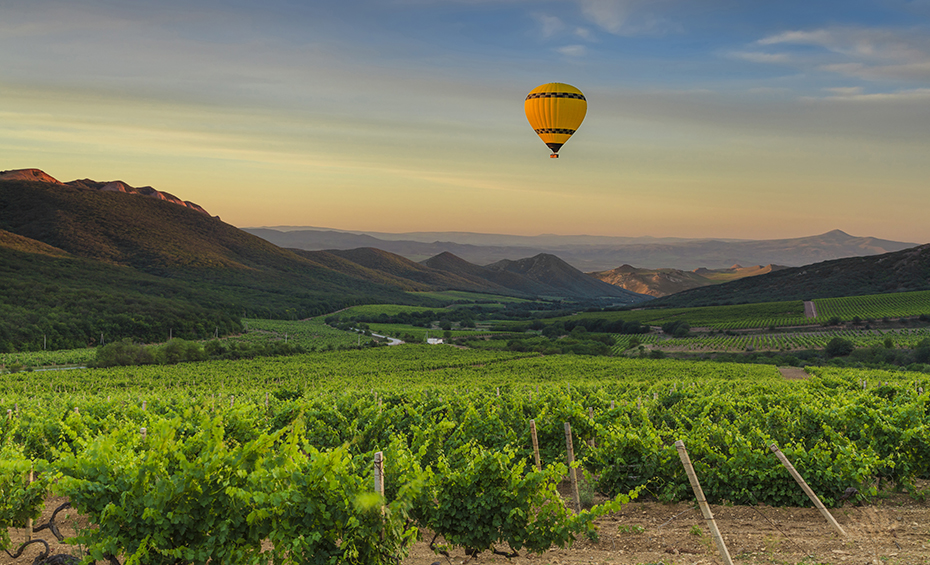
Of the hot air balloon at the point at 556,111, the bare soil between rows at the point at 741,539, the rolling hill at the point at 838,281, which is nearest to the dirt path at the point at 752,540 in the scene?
the bare soil between rows at the point at 741,539

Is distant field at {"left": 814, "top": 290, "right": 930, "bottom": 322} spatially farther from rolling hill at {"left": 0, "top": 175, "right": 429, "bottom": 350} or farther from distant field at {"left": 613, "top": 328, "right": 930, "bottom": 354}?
rolling hill at {"left": 0, "top": 175, "right": 429, "bottom": 350}

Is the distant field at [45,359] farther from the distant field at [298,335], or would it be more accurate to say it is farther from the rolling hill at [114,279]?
the distant field at [298,335]

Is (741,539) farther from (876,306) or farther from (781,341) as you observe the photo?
(876,306)

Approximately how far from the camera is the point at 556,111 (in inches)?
1345

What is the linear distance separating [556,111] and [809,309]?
124995mm

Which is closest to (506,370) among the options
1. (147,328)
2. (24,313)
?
(147,328)

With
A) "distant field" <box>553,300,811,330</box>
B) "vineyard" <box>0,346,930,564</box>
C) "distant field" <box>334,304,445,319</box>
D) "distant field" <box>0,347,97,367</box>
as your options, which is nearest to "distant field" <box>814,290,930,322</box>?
"distant field" <box>553,300,811,330</box>

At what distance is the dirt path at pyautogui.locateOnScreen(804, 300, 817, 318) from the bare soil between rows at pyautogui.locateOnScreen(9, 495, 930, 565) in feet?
431

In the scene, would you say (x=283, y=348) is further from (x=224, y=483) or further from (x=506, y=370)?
(x=224, y=483)

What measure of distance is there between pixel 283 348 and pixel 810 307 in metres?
120

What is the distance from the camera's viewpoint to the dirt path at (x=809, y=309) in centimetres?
12529

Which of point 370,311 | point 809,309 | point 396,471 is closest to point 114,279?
point 370,311

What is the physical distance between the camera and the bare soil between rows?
8.17 meters

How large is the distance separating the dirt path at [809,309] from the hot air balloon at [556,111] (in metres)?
111
